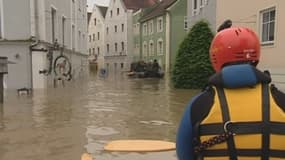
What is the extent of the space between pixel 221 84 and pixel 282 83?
36.2 feet

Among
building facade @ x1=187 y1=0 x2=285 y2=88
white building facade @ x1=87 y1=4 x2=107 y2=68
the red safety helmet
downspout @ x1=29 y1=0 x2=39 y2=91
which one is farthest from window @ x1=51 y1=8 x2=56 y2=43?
white building facade @ x1=87 y1=4 x2=107 y2=68

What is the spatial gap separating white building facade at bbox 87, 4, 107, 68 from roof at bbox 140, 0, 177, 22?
45.2 ft

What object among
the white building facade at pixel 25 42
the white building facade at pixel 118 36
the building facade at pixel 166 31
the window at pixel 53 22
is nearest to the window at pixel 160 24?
the building facade at pixel 166 31

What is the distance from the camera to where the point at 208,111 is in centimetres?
160

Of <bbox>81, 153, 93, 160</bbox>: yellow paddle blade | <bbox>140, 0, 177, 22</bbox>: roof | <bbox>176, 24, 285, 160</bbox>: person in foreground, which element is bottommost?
<bbox>81, 153, 93, 160</bbox>: yellow paddle blade

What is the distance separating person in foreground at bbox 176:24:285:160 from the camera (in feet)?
5.09

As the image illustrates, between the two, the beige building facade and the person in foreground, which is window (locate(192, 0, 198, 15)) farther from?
the person in foreground

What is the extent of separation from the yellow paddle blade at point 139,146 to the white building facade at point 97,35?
50.1 metres

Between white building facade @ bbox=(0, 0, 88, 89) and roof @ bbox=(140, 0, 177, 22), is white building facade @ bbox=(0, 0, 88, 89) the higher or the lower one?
the lower one

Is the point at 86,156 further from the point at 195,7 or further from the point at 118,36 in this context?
the point at 118,36

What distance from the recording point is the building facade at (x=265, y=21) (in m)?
12.2

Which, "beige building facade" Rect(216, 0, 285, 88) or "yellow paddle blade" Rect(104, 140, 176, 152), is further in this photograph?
"beige building facade" Rect(216, 0, 285, 88)

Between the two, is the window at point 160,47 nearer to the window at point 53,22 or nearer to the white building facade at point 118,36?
the white building facade at point 118,36

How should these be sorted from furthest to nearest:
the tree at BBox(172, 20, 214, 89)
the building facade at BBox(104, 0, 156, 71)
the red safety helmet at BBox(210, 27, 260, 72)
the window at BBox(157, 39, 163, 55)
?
the building facade at BBox(104, 0, 156, 71) < the window at BBox(157, 39, 163, 55) < the tree at BBox(172, 20, 214, 89) < the red safety helmet at BBox(210, 27, 260, 72)
